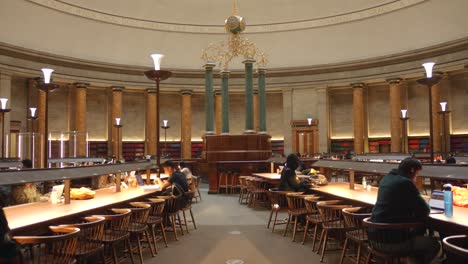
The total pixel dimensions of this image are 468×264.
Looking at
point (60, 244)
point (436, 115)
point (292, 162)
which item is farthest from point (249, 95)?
point (60, 244)

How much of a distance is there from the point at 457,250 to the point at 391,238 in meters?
1.36

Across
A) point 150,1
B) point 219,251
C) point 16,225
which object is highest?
point 150,1

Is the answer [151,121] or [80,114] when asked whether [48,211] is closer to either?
[80,114]

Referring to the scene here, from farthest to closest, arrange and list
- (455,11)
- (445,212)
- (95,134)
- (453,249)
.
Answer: (95,134)
(455,11)
(445,212)
(453,249)

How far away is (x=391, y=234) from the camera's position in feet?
14.0

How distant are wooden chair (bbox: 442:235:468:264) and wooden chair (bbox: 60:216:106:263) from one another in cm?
350

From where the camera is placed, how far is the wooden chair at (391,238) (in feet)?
13.6

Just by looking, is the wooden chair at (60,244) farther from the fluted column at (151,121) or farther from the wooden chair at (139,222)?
the fluted column at (151,121)

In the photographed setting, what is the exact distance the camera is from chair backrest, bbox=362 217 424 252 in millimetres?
4160

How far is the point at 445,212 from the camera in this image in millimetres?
4492

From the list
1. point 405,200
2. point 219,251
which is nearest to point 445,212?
point 405,200

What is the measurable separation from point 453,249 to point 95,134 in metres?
22.9

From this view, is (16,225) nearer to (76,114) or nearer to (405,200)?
(405,200)

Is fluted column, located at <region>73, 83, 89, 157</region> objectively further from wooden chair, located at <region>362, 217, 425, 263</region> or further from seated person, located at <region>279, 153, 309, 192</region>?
wooden chair, located at <region>362, 217, 425, 263</region>
